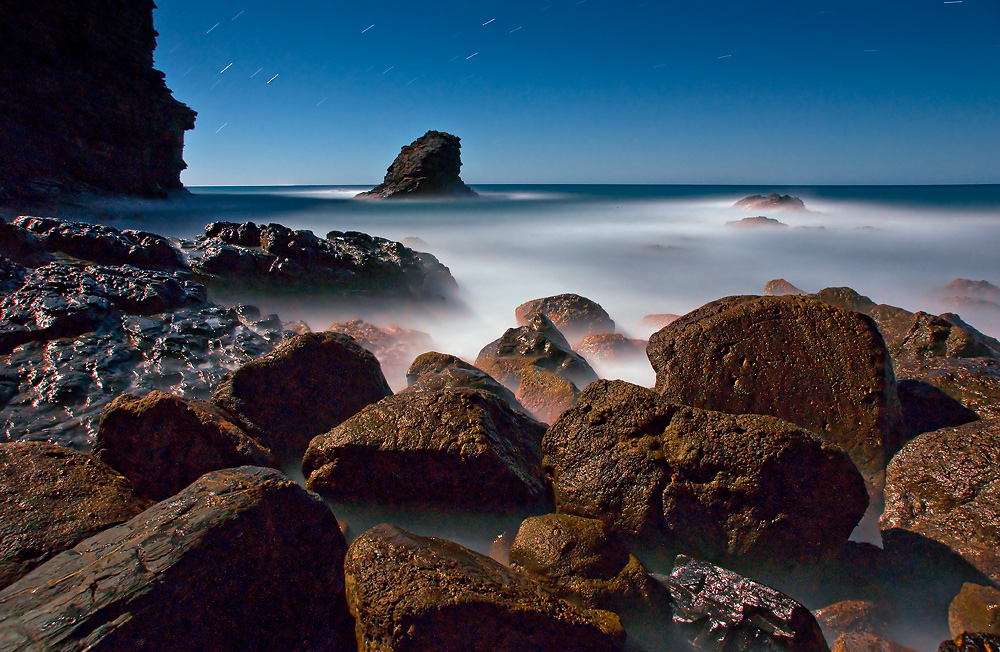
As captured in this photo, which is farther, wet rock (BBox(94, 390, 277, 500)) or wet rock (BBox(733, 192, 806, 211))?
wet rock (BBox(733, 192, 806, 211))

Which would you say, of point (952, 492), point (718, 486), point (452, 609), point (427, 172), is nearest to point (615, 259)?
point (952, 492)

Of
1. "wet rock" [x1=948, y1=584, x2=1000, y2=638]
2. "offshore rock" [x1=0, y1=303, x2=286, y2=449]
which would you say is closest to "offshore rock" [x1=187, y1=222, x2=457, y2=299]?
"offshore rock" [x1=0, y1=303, x2=286, y2=449]

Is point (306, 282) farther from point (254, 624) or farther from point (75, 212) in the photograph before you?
point (75, 212)

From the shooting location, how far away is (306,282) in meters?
8.02

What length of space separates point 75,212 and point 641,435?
21.6m

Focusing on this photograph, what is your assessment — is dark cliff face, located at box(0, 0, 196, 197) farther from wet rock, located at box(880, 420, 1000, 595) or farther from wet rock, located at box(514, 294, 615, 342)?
wet rock, located at box(880, 420, 1000, 595)

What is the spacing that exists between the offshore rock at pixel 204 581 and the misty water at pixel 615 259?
2.13 feet

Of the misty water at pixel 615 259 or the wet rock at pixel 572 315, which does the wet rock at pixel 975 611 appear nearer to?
the misty water at pixel 615 259

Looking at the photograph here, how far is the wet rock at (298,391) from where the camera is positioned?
10.3 ft

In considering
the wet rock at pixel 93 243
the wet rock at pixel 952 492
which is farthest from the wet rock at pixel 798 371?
the wet rock at pixel 93 243

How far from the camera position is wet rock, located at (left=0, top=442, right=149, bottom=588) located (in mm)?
1935

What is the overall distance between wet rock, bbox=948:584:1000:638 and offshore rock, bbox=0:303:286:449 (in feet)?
15.2

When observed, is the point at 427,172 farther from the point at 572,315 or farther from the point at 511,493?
the point at 511,493

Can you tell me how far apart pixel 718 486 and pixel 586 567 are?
772mm
